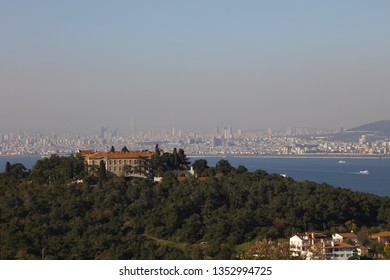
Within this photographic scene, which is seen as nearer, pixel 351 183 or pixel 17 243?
pixel 17 243

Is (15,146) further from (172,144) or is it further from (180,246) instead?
(180,246)

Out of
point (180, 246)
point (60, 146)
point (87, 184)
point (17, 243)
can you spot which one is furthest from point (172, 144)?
point (17, 243)

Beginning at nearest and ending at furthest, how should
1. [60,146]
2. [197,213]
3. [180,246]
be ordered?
[180,246], [197,213], [60,146]

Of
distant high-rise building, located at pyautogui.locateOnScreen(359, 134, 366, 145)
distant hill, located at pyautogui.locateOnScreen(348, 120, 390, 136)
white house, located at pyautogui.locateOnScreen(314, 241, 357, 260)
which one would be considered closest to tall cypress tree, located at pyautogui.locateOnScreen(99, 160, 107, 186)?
white house, located at pyautogui.locateOnScreen(314, 241, 357, 260)

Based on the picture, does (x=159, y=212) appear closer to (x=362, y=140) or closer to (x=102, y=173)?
(x=102, y=173)

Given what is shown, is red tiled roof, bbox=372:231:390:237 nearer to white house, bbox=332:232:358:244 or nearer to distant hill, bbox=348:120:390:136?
white house, bbox=332:232:358:244

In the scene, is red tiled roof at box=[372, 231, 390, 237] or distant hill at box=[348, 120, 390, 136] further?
distant hill at box=[348, 120, 390, 136]
